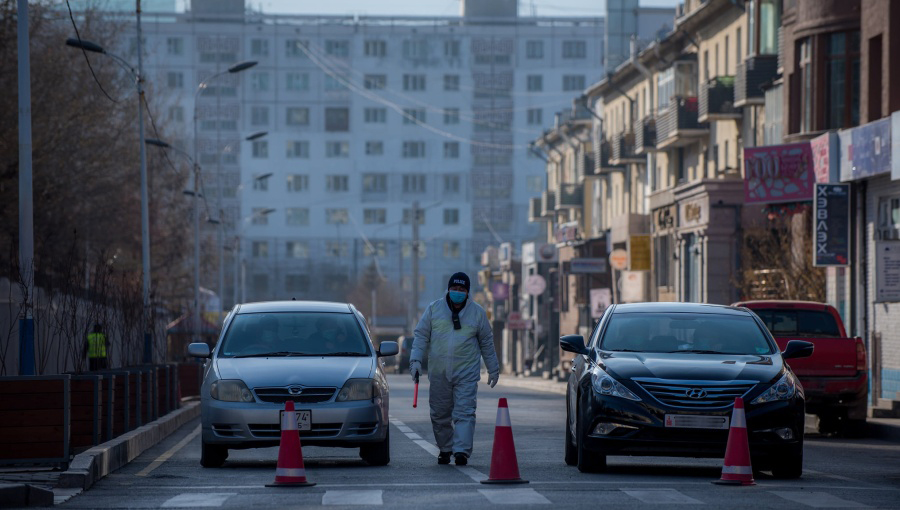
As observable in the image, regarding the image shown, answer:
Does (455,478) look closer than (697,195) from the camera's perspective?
Yes

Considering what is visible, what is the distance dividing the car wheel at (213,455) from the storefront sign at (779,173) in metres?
25.4

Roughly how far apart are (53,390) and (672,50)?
1957 inches

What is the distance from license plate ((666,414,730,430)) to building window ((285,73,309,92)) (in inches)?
5226

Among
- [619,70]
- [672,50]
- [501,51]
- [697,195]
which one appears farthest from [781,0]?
[501,51]

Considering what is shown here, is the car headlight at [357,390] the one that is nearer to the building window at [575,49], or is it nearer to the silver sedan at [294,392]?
the silver sedan at [294,392]

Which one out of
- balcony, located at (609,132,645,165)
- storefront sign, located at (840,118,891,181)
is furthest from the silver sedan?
balcony, located at (609,132,645,165)

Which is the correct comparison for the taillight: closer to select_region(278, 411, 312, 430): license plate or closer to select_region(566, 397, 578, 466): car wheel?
select_region(566, 397, 578, 466): car wheel

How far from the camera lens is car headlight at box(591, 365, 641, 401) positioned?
15062 mm

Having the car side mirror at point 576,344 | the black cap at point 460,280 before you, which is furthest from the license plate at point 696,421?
the black cap at point 460,280

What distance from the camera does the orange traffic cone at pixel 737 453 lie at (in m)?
14.2

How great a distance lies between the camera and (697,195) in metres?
56.2

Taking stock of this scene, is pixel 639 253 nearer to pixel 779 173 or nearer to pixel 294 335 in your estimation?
pixel 779 173

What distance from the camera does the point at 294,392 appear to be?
55.4 ft

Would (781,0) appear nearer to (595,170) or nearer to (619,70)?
(619,70)
